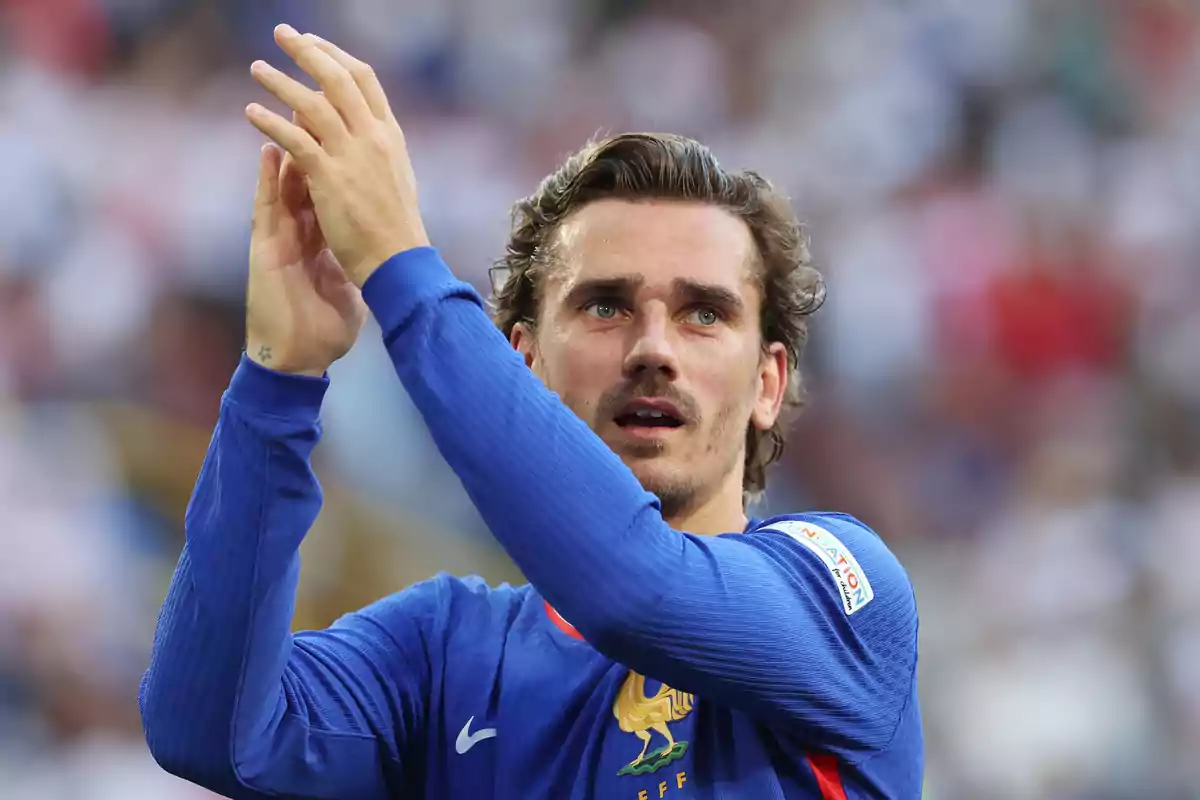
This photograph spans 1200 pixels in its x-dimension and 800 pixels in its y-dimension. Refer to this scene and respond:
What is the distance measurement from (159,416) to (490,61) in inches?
90.5

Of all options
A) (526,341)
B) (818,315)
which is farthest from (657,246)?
(818,315)

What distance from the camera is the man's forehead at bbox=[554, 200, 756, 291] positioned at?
8.15 ft

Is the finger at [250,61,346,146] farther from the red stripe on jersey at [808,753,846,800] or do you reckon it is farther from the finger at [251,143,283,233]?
the red stripe on jersey at [808,753,846,800]

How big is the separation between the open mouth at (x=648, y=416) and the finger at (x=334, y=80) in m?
0.71

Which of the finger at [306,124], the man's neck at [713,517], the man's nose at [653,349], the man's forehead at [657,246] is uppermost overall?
the man's forehead at [657,246]

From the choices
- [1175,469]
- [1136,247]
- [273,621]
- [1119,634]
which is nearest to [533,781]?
[273,621]

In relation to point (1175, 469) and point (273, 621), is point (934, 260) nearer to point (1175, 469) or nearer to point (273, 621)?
point (1175, 469)

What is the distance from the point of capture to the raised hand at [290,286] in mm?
1990

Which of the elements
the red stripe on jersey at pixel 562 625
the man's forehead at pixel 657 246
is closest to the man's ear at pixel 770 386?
the man's forehead at pixel 657 246

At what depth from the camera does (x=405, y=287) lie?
72.3 inches

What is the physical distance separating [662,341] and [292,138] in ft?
2.40

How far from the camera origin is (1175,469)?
6402mm

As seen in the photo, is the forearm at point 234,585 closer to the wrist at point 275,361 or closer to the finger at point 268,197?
the wrist at point 275,361

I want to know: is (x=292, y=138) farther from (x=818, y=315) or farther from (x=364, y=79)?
(x=818, y=315)
